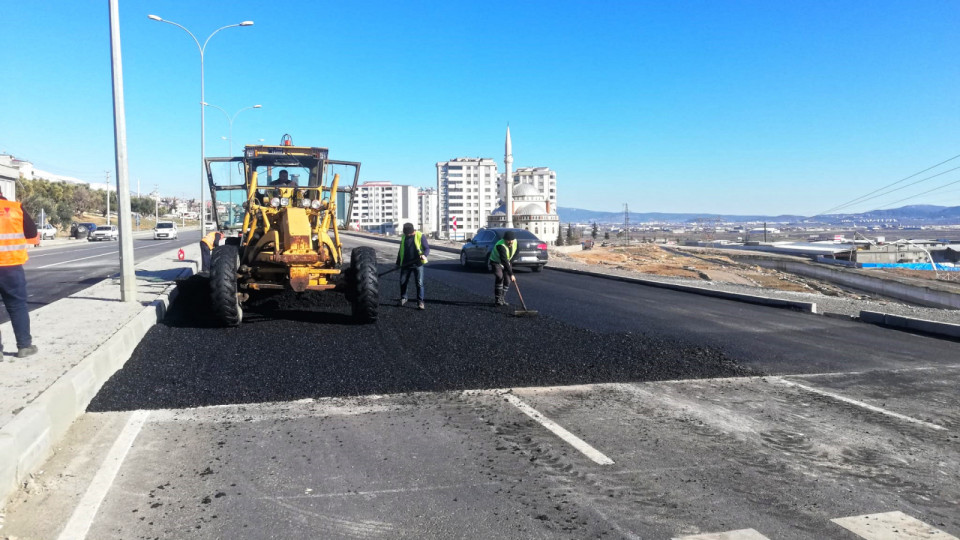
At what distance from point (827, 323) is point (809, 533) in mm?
9124

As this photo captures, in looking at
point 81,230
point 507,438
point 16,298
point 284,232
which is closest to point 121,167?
point 284,232

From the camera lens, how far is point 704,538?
382 cm

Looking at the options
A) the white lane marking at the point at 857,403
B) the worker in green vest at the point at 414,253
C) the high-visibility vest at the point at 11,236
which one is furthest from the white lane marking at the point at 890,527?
the worker in green vest at the point at 414,253

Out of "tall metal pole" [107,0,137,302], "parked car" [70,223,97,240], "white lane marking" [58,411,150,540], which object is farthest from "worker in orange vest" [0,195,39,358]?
"parked car" [70,223,97,240]

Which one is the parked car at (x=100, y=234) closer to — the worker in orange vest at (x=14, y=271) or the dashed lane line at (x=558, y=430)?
the worker in orange vest at (x=14, y=271)

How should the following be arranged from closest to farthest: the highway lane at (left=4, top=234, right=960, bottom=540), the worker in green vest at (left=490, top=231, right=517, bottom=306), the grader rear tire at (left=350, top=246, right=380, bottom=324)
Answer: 1. the highway lane at (left=4, top=234, right=960, bottom=540)
2. the grader rear tire at (left=350, top=246, right=380, bottom=324)
3. the worker in green vest at (left=490, top=231, right=517, bottom=306)

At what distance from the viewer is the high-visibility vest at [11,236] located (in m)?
6.83

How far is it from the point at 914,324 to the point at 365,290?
30.0 feet

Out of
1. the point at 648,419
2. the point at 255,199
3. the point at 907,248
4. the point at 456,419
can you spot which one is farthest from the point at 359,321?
the point at 907,248

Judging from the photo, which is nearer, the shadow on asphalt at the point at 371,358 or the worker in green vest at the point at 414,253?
the shadow on asphalt at the point at 371,358

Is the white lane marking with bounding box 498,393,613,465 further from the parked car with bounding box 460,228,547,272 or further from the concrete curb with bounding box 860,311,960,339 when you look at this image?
the parked car with bounding box 460,228,547,272

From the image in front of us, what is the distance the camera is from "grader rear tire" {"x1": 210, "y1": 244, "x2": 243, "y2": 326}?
977cm

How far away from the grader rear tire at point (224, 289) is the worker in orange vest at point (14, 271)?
282 centimetres

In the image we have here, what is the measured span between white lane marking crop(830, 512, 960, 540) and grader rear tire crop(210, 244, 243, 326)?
8175mm
